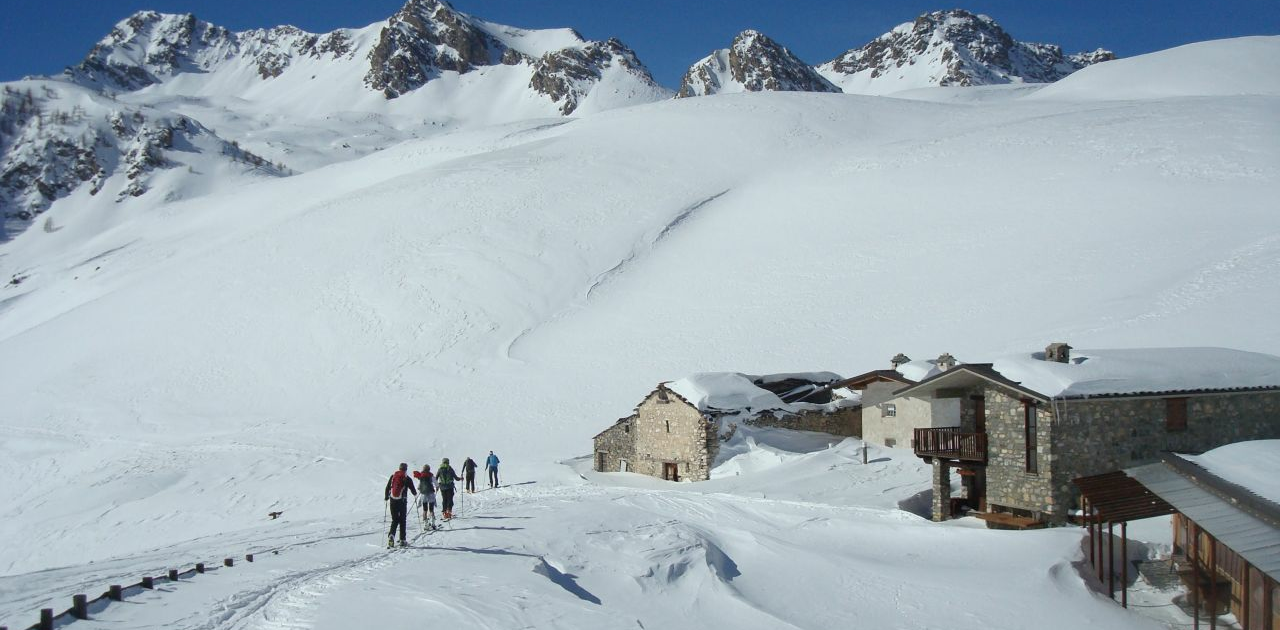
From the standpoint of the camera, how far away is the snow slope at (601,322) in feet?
50.7

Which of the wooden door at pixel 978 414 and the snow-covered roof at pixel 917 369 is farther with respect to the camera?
the snow-covered roof at pixel 917 369

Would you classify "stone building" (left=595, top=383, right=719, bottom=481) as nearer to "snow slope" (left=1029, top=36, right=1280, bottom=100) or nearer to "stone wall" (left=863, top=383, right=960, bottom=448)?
"stone wall" (left=863, top=383, right=960, bottom=448)

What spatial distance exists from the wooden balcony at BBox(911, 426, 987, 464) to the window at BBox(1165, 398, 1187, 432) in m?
3.38

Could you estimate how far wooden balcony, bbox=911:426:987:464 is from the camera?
17953 millimetres

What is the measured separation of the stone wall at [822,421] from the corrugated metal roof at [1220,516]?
39.2 feet

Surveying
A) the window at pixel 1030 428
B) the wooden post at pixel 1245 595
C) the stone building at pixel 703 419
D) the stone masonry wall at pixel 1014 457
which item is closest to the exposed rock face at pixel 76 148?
the stone building at pixel 703 419

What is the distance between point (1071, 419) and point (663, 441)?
1188 centimetres

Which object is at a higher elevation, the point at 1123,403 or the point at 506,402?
the point at 1123,403

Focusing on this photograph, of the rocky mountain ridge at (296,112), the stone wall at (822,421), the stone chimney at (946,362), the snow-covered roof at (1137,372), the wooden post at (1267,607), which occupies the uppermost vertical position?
the rocky mountain ridge at (296,112)

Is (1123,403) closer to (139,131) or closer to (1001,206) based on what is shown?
(1001,206)

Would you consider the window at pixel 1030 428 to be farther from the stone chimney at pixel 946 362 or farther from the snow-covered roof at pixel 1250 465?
the stone chimney at pixel 946 362

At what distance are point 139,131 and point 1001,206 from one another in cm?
12653

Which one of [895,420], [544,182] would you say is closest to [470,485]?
[895,420]

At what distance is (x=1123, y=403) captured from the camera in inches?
677
